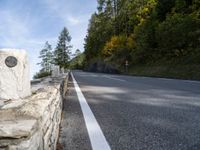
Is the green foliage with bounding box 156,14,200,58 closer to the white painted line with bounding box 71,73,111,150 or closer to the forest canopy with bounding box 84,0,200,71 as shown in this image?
the forest canopy with bounding box 84,0,200,71

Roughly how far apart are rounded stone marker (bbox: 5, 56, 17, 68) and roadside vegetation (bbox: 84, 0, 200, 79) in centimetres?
1929

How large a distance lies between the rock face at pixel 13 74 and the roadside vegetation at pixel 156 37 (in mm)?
19156

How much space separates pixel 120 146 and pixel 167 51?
27.9 meters

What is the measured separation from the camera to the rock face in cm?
369

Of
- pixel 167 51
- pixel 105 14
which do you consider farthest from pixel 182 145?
pixel 105 14

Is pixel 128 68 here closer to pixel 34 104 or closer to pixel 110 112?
pixel 110 112

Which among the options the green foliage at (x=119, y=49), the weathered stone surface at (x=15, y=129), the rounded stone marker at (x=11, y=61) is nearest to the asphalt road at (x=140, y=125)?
the rounded stone marker at (x=11, y=61)

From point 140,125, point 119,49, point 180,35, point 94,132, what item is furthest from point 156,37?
point 94,132

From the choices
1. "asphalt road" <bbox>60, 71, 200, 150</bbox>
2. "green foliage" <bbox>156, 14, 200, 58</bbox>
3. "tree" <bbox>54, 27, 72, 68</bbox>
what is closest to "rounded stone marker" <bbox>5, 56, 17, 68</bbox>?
"asphalt road" <bbox>60, 71, 200, 150</bbox>

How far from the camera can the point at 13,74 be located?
12.4ft

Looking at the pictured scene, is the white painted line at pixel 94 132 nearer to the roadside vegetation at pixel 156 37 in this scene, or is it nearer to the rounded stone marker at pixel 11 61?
the rounded stone marker at pixel 11 61

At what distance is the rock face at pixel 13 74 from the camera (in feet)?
12.1

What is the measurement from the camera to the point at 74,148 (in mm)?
4191

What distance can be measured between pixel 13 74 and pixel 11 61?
0.53 ft
